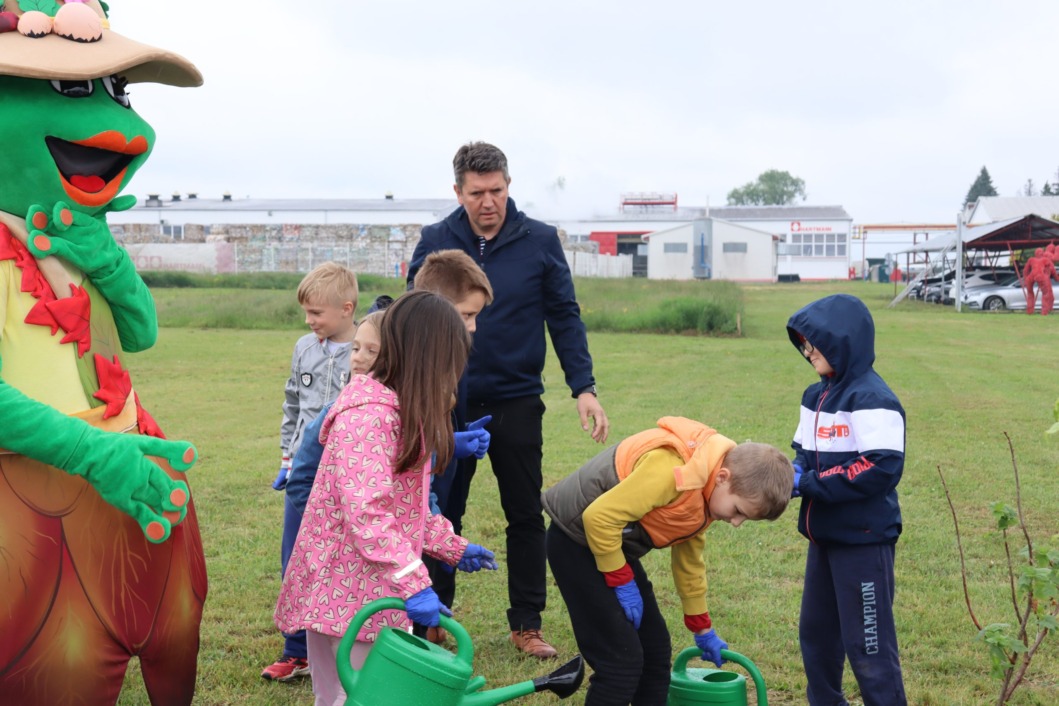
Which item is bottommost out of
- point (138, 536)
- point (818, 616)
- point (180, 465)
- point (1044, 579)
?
point (818, 616)

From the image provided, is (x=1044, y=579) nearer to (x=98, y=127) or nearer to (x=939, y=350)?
(x=98, y=127)

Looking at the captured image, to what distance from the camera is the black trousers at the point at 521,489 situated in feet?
14.3

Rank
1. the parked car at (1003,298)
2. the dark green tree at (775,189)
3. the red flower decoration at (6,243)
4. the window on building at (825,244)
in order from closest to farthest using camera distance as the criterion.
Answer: the red flower decoration at (6,243)
the parked car at (1003,298)
the window on building at (825,244)
the dark green tree at (775,189)

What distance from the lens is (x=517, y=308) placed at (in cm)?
439

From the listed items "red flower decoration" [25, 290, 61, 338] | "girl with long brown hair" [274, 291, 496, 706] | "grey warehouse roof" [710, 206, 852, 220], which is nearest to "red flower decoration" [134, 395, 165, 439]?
"red flower decoration" [25, 290, 61, 338]

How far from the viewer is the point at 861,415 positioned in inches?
129

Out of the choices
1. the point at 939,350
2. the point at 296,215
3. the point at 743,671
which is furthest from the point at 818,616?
the point at 296,215

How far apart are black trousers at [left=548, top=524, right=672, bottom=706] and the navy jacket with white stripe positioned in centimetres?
65

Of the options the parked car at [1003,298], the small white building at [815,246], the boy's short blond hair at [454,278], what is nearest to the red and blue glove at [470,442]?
the boy's short blond hair at [454,278]

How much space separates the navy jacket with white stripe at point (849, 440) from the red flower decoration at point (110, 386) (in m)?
2.04

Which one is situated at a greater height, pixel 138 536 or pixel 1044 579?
pixel 138 536

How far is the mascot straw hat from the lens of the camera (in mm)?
2570

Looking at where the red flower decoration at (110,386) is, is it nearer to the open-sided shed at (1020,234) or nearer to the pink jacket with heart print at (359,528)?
the pink jacket with heart print at (359,528)

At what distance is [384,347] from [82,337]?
0.79 meters
